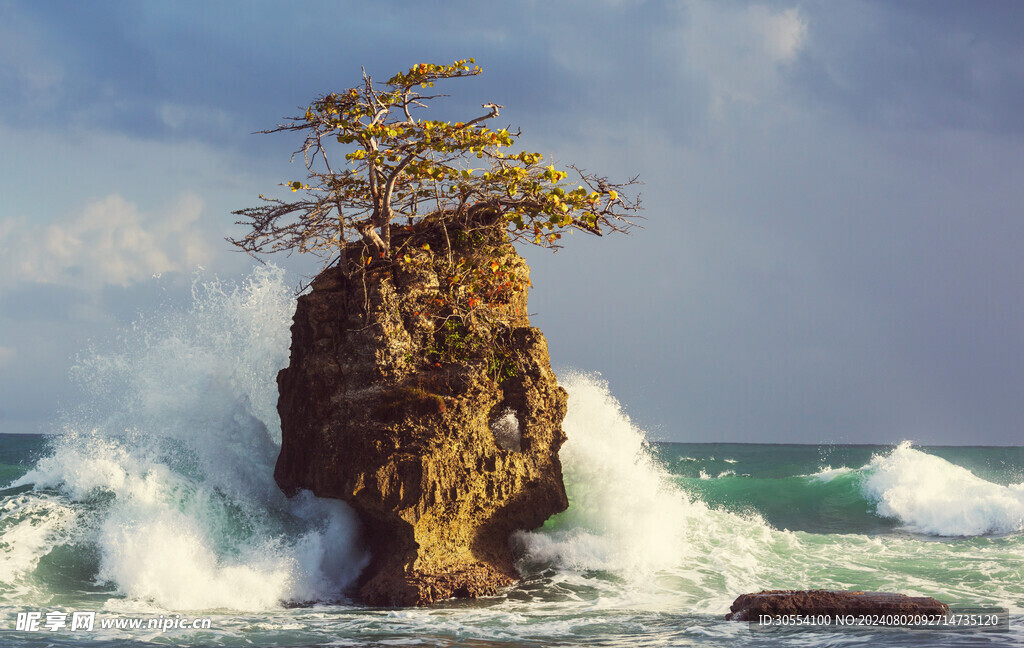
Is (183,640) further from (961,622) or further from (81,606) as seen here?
(961,622)

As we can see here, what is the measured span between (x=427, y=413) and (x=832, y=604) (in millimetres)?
5005

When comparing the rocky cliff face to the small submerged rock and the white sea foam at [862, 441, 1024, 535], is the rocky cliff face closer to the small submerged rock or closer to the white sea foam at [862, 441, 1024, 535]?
the small submerged rock

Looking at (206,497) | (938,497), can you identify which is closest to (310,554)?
(206,497)

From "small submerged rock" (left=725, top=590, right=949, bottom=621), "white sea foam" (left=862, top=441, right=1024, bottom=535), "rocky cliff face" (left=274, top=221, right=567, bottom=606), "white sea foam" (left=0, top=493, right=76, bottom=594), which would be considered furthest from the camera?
"white sea foam" (left=862, top=441, right=1024, bottom=535)

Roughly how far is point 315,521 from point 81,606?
301cm

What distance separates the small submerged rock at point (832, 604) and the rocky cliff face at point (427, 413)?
319cm

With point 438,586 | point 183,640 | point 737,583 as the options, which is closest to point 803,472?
point 737,583

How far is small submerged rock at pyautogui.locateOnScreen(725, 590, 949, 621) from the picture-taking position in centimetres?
852

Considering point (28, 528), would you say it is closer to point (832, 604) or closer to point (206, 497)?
point (206, 497)

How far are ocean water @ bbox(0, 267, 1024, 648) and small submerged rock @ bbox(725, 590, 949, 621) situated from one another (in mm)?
307

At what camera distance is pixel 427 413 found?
10461 mm

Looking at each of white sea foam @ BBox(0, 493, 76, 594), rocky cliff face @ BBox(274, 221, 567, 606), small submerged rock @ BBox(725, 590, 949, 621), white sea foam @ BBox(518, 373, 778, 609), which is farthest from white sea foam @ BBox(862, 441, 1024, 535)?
white sea foam @ BBox(0, 493, 76, 594)

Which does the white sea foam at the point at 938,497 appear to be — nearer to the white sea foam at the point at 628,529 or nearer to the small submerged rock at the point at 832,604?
the white sea foam at the point at 628,529

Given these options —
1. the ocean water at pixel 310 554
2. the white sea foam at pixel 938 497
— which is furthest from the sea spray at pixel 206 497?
the white sea foam at pixel 938 497
